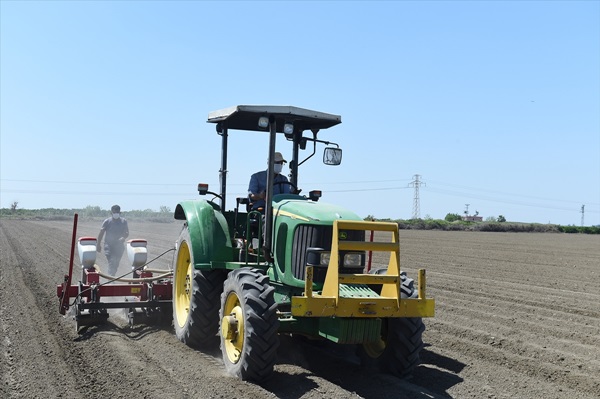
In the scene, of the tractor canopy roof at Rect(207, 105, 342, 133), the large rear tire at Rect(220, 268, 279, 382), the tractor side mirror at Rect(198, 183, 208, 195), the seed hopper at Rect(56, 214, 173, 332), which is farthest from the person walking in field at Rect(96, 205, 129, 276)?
the large rear tire at Rect(220, 268, 279, 382)

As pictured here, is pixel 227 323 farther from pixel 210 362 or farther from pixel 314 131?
pixel 314 131

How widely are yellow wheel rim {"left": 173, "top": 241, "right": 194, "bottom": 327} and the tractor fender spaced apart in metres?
0.49

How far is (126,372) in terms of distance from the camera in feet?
20.7

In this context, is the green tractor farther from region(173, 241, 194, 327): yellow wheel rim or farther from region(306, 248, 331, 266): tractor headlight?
region(173, 241, 194, 327): yellow wheel rim

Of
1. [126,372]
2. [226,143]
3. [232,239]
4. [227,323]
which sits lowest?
[126,372]

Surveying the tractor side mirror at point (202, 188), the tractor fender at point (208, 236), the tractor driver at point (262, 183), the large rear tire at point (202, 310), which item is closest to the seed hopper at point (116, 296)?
the large rear tire at point (202, 310)

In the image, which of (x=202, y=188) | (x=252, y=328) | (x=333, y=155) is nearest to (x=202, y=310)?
(x=202, y=188)

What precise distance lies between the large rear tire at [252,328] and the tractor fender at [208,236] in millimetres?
1194

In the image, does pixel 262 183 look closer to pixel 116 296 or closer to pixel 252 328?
pixel 252 328

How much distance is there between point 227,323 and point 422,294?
6.18ft

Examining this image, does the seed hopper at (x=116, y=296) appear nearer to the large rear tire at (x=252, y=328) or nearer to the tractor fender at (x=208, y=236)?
the tractor fender at (x=208, y=236)

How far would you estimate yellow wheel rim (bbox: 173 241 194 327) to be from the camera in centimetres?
820

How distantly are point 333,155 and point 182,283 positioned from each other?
2795 millimetres

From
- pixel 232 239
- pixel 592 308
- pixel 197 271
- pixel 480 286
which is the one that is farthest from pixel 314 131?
pixel 480 286
